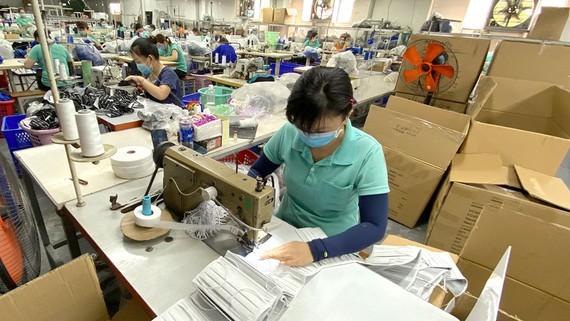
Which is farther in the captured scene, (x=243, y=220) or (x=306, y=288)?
(x=243, y=220)

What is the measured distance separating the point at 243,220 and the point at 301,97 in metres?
0.44

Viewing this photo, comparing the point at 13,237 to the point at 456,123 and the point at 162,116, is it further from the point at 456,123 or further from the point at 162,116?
the point at 456,123

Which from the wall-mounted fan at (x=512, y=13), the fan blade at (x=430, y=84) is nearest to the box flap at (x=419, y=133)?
the fan blade at (x=430, y=84)

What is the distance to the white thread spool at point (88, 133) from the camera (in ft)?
3.01

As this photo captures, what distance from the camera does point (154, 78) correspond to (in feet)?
9.03

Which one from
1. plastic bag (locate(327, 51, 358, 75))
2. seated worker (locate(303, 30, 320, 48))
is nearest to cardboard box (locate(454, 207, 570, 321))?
plastic bag (locate(327, 51, 358, 75))

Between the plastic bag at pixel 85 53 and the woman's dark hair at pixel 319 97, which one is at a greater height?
the woman's dark hair at pixel 319 97

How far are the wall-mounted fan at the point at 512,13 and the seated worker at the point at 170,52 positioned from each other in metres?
6.20

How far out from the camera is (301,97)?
983mm

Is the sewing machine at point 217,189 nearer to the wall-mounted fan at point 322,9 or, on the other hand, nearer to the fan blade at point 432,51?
the fan blade at point 432,51

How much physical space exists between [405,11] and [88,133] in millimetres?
10562

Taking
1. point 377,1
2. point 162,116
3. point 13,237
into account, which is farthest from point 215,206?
point 377,1

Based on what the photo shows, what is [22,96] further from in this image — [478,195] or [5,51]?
[478,195]

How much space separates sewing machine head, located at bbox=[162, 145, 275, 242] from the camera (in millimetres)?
888
